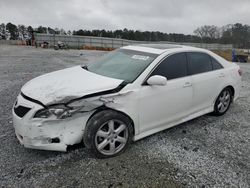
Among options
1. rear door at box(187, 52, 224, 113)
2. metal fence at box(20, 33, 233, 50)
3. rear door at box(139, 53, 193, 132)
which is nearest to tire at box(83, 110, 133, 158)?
rear door at box(139, 53, 193, 132)

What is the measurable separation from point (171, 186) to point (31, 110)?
1880 mm

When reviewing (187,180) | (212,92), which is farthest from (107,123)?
(212,92)

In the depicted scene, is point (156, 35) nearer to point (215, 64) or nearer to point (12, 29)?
point (12, 29)

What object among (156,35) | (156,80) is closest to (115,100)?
(156,80)

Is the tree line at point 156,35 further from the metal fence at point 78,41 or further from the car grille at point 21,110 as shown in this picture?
the car grille at point 21,110

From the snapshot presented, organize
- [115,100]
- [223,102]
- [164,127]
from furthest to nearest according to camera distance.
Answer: [223,102] → [164,127] → [115,100]

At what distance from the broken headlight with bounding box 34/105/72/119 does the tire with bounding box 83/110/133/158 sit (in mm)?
326

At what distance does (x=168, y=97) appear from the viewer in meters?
3.18

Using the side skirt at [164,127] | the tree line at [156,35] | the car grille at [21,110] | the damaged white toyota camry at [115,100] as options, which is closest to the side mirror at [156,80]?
the damaged white toyota camry at [115,100]

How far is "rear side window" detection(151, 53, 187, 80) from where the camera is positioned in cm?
319

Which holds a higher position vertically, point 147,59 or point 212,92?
point 147,59

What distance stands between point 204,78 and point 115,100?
1944 millimetres

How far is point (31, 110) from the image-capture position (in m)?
2.46

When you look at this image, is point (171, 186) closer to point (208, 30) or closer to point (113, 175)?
point (113, 175)
